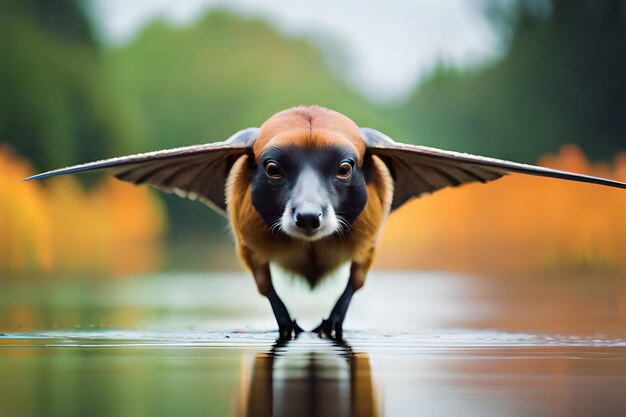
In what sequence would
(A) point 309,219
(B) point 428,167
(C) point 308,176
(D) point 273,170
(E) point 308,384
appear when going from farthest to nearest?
(B) point 428,167, (D) point 273,170, (C) point 308,176, (A) point 309,219, (E) point 308,384

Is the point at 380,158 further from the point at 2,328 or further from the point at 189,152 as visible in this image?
the point at 2,328

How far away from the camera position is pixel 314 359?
211 inches

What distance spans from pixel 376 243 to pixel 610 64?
14.5m

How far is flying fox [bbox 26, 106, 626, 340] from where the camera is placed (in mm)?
6461

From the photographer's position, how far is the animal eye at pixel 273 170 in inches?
258

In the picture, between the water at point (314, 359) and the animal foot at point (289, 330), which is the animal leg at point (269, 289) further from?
the water at point (314, 359)

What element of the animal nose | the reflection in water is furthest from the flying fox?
the reflection in water

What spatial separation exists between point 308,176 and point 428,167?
1.33 metres

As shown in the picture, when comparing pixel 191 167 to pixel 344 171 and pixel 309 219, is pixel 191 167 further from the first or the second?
pixel 309 219

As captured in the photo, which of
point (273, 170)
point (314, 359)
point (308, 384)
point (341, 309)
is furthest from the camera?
point (341, 309)

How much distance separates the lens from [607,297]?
33.7 ft

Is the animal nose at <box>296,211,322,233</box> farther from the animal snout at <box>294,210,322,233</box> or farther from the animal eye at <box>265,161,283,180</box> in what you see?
the animal eye at <box>265,161,283,180</box>

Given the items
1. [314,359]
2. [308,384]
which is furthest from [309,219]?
[308,384]

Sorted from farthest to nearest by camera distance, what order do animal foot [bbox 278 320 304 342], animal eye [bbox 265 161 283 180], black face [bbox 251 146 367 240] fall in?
1. animal foot [bbox 278 320 304 342]
2. animal eye [bbox 265 161 283 180]
3. black face [bbox 251 146 367 240]
